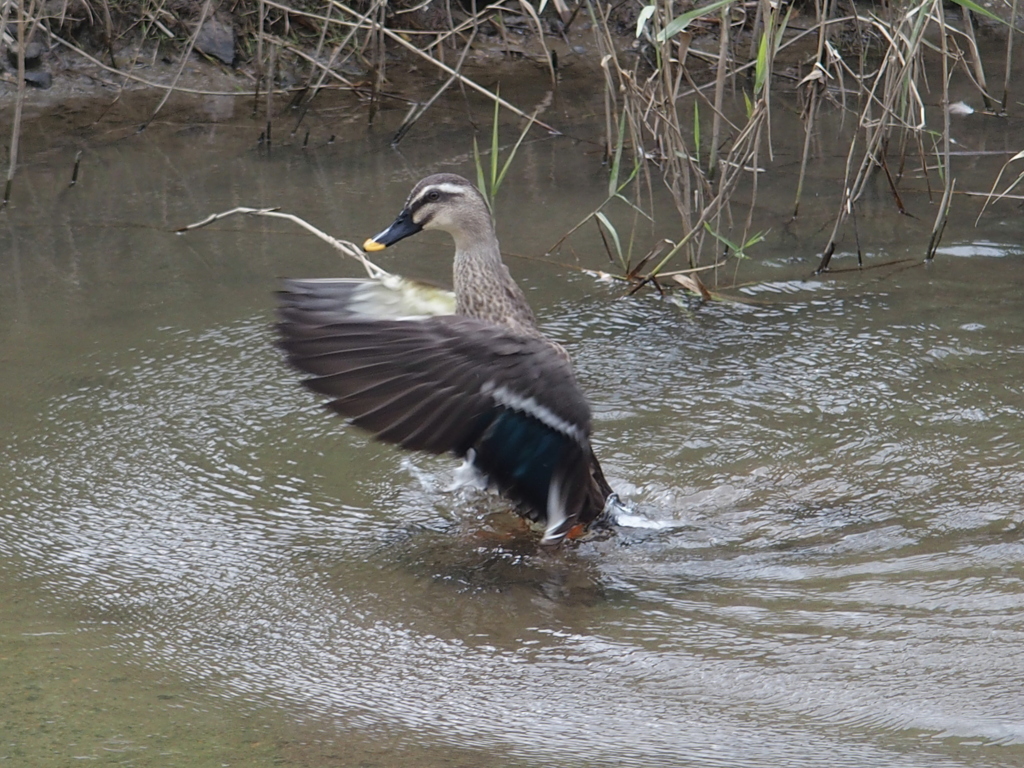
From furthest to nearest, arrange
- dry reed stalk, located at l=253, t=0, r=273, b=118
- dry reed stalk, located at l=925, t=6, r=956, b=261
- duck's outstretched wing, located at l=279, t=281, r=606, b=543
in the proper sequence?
dry reed stalk, located at l=253, t=0, r=273, b=118, dry reed stalk, located at l=925, t=6, r=956, b=261, duck's outstretched wing, located at l=279, t=281, r=606, b=543

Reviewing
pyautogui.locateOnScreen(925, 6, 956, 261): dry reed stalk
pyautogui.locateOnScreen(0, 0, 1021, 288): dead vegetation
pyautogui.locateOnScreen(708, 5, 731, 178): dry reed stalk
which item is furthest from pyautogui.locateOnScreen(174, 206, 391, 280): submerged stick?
pyautogui.locateOnScreen(925, 6, 956, 261): dry reed stalk

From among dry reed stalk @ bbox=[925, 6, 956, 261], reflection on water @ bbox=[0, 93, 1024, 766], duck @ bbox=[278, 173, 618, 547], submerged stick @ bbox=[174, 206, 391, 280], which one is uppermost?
dry reed stalk @ bbox=[925, 6, 956, 261]

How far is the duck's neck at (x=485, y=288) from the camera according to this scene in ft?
13.0

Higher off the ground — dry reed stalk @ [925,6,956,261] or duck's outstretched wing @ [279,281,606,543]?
dry reed stalk @ [925,6,956,261]

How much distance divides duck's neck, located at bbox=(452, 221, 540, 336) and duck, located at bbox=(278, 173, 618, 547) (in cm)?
46

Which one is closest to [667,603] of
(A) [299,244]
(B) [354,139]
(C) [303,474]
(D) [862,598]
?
(D) [862,598]

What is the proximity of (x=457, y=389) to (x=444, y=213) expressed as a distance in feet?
4.06

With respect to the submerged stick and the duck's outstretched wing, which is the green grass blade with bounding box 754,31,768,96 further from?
the duck's outstretched wing

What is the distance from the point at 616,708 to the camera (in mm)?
2619

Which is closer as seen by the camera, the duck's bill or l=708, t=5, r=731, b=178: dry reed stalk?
the duck's bill

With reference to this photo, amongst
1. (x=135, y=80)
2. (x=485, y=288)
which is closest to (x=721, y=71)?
(x=485, y=288)

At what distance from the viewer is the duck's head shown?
13.5ft

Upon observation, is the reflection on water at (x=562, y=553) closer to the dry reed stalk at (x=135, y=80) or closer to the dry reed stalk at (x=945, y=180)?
the dry reed stalk at (x=945, y=180)

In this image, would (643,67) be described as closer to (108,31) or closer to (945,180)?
(108,31)
